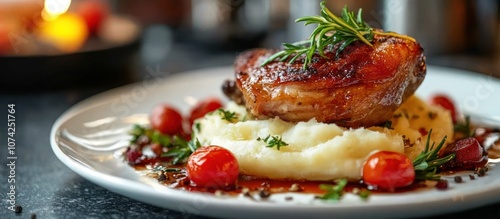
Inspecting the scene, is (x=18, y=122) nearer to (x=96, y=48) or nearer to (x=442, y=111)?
(x=96, y=48)

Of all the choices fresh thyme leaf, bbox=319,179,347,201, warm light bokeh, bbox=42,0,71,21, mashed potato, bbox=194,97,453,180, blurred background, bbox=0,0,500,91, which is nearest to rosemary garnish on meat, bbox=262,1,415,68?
mashed potato, bbox=194,97,453,180

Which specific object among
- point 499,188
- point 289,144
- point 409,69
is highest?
point 409,69

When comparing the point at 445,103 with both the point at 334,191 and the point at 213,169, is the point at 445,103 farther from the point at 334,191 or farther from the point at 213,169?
the point at 213,169

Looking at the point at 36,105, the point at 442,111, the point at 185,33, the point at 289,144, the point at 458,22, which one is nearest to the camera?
the point at 289,144

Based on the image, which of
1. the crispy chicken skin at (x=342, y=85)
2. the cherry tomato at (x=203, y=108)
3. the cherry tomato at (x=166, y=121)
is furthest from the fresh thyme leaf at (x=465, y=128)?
the cherry tomato at (x=166, y=121)

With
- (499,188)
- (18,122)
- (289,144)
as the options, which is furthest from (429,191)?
(18,122)

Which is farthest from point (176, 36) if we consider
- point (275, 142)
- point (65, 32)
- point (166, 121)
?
point (275, 142)
